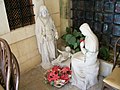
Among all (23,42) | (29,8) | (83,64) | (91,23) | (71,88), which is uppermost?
(29,8)

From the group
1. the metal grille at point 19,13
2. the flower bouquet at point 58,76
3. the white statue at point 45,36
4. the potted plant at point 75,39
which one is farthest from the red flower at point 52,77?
the metal grille at point 19,13

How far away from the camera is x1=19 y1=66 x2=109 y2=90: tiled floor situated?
2070mm

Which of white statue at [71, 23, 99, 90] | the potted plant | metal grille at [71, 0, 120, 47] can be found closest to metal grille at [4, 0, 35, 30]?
the potted plant

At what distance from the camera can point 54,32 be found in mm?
2398

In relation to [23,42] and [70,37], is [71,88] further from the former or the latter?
[23,42]

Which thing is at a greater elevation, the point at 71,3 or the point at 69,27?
the point at 71,3

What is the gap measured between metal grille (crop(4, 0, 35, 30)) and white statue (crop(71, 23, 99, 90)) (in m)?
0.87

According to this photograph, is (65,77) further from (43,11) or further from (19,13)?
(19,13)

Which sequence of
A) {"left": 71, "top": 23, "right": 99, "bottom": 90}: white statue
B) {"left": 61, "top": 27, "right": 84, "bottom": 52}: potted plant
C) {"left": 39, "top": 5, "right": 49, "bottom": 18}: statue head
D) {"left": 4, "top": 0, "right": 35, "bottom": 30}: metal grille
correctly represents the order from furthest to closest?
{"left": 61, "top": 27, "right": 84, "bottom": 52}: potted plant
{"left": 39, "top": 5, "right": 49, "bottom": 18}: statue head
{"left": 4, "top": 0, "right": 35, "bottom": 30}: metal grille
{"left": 71, "top": 23, "right": 99, "bottom": 90}: white statue

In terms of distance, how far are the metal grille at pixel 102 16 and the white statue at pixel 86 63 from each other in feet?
1.56

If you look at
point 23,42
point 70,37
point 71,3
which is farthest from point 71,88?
point 71,3

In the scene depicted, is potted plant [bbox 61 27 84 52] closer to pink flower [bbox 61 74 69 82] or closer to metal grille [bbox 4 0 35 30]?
pink flower [bbox 61 74 69 82]

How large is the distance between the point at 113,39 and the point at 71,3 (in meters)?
0.93

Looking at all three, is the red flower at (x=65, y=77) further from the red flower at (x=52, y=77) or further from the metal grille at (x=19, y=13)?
the metal grille at (x=19, y=13)
